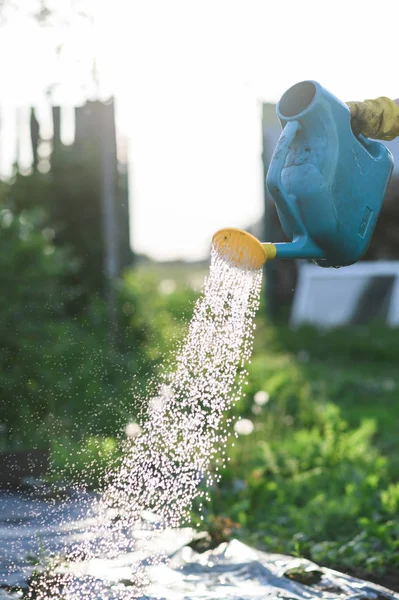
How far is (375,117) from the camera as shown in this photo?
2.30 meters

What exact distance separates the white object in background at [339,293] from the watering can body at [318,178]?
6.87m

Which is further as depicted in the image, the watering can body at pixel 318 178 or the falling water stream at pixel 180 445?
the falling water stream at pixel 180 445

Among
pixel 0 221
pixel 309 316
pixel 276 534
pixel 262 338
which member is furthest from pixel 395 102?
pixel 309 316

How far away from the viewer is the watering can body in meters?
2.11

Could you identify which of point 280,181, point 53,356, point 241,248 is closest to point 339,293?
point 53,356

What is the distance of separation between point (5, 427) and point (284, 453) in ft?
4.50

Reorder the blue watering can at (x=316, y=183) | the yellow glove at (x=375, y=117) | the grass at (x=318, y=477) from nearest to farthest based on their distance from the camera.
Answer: the blue watering can at (x=316, y=183)
the yellow glove at (x=375, y=117)
the grass at (x=318, y=477)

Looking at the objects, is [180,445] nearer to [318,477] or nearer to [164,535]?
[164,535]

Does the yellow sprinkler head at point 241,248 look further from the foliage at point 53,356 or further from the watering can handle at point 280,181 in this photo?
the foliage at point 53,356

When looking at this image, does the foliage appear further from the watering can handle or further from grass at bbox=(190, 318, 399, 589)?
the watering can handle

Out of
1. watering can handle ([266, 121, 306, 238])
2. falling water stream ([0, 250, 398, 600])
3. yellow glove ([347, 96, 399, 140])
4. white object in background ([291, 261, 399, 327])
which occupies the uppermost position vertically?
yellow glove ([347, 96, 399, 140])

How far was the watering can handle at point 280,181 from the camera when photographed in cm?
212

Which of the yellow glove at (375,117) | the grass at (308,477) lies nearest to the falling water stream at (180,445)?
the grass at (308,477)

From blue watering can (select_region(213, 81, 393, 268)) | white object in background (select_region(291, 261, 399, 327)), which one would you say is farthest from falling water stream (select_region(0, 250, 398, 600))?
white object in background (select_region(291, 261, 399, 327))
